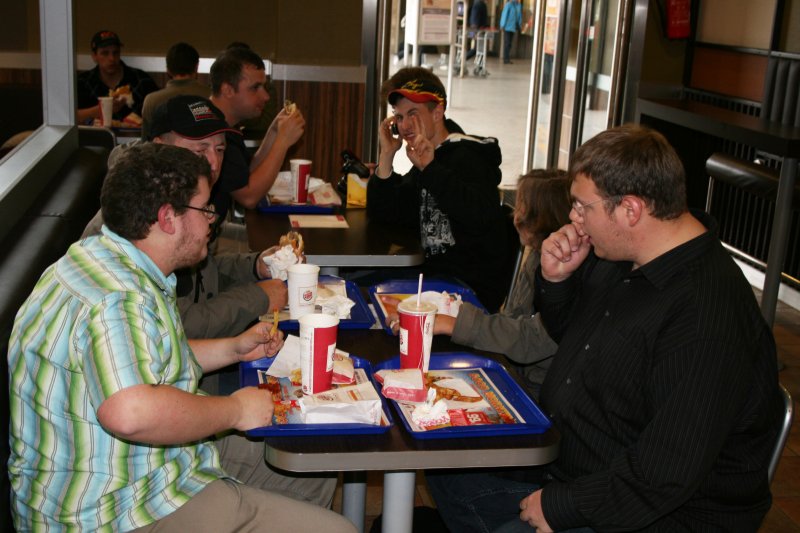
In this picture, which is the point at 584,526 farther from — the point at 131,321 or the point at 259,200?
the point at 259,200

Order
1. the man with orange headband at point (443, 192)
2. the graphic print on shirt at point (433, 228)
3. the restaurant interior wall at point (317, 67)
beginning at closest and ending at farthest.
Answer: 1. the man with orange headband at point (443, 192)
2. the graphic print on shirt at point (433, 228)
3. the restaurant interior wall at point (317, 67)

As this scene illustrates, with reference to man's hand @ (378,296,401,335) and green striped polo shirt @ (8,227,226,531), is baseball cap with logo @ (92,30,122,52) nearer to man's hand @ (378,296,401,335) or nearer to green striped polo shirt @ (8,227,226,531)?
man's hand @ (378,296,401,335)

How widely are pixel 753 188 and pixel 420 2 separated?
224 inches

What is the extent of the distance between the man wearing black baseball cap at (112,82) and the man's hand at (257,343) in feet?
14.1

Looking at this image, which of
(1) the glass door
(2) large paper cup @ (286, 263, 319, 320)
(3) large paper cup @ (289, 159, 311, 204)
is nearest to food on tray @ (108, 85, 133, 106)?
(3) large paper cup @ (289, 159, 311, 204)

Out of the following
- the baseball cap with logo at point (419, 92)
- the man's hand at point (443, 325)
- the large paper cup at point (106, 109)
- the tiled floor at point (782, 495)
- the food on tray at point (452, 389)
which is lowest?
the tiled floor at point (782, 495)

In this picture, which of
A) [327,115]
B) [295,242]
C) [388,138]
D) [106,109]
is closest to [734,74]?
[327,115]

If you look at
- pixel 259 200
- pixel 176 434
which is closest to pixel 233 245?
pixel 259 200

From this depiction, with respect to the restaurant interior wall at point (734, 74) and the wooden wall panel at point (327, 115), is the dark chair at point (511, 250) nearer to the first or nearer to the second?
the restaurant interior wall at point (734, 74)

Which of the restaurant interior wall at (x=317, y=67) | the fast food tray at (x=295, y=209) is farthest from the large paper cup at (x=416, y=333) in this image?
the restaurant interior wall at (x=317, y=67)

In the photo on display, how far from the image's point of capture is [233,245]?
4.68 meters

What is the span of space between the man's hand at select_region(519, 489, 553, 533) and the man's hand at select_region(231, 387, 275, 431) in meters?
0.60

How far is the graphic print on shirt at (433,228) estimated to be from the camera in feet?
11.3

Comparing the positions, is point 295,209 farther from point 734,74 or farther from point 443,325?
point 734,74
